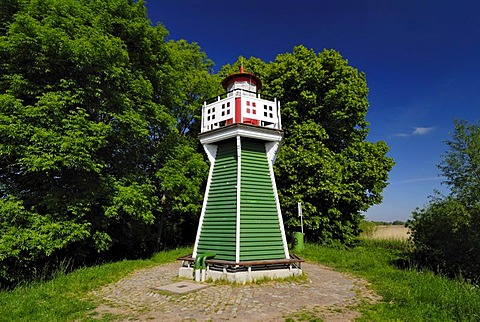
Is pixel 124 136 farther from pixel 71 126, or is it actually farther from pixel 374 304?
pixel 374 304

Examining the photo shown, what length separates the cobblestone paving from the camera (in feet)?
19.0

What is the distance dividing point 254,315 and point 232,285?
251 cm

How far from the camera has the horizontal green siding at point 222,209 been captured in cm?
920

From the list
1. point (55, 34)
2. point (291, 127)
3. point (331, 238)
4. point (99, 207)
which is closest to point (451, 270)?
point (331, 238)

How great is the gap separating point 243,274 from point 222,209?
2.27m

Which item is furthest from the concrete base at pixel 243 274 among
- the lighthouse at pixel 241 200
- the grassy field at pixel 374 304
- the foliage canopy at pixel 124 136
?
the foliage canopy at pixel 124 136

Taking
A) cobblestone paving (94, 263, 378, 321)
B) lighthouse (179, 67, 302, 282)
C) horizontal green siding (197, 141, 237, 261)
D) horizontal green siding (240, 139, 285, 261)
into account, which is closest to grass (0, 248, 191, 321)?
cobblestone paving (94, 263, 378, 321)

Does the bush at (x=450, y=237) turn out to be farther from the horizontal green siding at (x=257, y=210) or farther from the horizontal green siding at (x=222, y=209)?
the horizontal green siding at (x=222, y=209)

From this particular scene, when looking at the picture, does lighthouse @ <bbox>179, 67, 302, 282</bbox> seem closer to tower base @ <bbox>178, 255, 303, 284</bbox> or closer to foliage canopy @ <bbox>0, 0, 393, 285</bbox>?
tower base @ <bbox>178, 255, 303, 284</bbox>

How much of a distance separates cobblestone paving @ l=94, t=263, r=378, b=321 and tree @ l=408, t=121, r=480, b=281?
429 centimetres

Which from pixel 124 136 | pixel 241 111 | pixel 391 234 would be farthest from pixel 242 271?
pixel 391 234

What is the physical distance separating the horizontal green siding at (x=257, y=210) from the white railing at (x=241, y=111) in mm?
851

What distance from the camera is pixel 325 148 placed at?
59.6 feet

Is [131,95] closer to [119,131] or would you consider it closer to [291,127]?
[119,131]
